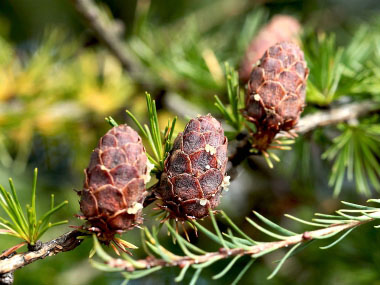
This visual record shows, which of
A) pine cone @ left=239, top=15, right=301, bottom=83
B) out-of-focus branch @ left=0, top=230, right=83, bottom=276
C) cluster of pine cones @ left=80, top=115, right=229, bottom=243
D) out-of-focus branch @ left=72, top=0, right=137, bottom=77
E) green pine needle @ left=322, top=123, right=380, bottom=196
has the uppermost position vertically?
out-of-focus branch @ left=72, top=0, right=137, bottom=77

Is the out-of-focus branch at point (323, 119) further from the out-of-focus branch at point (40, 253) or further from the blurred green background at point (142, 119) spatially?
the out-of-focus branch at point (40, 253)

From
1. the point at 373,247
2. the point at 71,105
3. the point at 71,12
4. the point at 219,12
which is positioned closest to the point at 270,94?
the point at 373,247

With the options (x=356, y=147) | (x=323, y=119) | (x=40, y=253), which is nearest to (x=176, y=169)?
(x=40, y=253)

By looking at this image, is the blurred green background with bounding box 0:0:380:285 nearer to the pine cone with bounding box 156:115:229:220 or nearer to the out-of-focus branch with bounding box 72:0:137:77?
the out-of-focus branch with bounding box 72:0:137:77

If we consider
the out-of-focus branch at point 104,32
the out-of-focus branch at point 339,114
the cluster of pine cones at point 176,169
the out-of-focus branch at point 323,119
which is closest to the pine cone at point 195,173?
the cluster of pine cones at point 176,169

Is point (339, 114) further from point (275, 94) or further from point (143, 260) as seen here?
point (143, 260)

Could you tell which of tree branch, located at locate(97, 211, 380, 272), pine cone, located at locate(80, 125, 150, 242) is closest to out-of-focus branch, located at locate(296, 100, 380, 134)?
tree branch, located at locate(97, 211, 380, 272)
